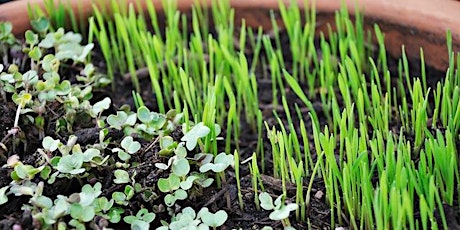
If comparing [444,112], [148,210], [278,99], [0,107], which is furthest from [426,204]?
[0,107]

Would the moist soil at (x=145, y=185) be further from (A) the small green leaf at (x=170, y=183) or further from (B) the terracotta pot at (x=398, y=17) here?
(B) the terracotta pot at (x=398, y=17)

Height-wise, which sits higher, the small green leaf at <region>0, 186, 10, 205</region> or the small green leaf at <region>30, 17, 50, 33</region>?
the small green leaf at <region>30, 17, 50, 33</region>

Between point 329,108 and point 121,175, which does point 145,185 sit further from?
point 329,108

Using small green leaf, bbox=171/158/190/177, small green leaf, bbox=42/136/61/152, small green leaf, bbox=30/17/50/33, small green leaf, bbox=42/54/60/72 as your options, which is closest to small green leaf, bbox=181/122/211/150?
small green leaf, bbox=171/158/190/177

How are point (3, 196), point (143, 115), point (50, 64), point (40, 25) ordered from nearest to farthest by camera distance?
point (3, 196)
point (143, 115)
point (50, 64)
point (40, 25)

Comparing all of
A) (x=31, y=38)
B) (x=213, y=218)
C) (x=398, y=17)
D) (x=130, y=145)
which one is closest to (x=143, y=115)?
(x=130, y=145)

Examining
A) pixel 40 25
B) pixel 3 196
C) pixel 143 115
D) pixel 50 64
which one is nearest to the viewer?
pixel 3 196

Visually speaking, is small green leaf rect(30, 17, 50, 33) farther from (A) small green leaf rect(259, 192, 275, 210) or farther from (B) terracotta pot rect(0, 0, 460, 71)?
(A) small green leaf rect(259, 192, 275, 210)

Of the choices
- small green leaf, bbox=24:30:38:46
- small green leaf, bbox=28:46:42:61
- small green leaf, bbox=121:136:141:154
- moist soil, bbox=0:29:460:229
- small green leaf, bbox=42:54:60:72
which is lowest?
moist soil, bbox=0:29:460:229
